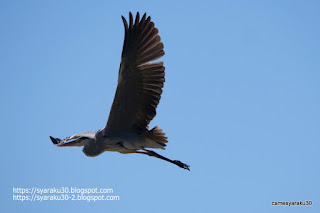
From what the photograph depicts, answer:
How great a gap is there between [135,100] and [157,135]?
0.73 m

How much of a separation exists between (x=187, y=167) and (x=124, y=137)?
1435 millimetres

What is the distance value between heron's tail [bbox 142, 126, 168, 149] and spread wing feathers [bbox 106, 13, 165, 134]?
0.96ft

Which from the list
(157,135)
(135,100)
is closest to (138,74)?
(135,100)

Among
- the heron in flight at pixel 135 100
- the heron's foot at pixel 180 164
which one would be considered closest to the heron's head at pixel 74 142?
the heron in flight at pixel 135 100

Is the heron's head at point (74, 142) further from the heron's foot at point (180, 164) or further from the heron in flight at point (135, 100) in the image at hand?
the heron's foot at point (180, 164)

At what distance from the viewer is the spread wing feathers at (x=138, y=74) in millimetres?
8695

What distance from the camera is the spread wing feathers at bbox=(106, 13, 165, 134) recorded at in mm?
8695

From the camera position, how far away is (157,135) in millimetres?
9070

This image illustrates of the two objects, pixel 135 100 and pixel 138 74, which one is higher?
pixel 138 74

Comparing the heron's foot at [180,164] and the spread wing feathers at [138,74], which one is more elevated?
the spread wing feathers at [138,74]

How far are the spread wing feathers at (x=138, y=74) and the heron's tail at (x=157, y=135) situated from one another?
29 cm

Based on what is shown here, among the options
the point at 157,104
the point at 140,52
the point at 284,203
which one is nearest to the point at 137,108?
the point at 157,104

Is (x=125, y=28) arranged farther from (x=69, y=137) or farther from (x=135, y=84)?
(x=69, y=137)

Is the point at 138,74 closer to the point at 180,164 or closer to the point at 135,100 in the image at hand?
the point at 135,100
